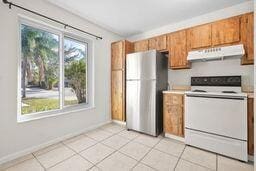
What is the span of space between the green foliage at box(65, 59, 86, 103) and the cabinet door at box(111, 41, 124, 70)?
78 centimetres

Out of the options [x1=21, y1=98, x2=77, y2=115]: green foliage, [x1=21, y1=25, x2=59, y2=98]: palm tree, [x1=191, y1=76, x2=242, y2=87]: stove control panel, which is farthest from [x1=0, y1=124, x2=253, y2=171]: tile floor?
[x1=191, y1=76, x2=242, y2=87]: stove control panel

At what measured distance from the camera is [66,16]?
8.41 feet

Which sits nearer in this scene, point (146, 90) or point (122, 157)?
point (122, 157)

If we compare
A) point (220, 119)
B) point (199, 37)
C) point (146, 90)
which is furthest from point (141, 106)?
point (199, 37)

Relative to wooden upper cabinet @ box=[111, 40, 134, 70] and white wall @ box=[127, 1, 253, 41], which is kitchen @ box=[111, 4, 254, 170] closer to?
wooden upper cabinet @ box=[111, 40, 134, 70]

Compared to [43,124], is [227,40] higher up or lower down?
higher up

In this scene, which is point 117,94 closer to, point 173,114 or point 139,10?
point 173,114

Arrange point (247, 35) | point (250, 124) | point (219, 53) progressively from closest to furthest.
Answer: point (250, 124) → point (247, 35) → point (219, 53)

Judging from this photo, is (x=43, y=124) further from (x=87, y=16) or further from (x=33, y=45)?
(x=87, y=16)

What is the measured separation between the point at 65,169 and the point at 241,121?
8.02ft

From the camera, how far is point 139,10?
2.55 metres

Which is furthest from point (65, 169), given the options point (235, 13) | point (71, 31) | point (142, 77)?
point (235, 13)

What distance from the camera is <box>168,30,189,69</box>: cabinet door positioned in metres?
2.65

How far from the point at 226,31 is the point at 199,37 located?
405 millimetres
